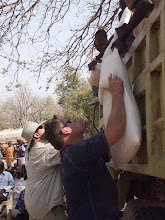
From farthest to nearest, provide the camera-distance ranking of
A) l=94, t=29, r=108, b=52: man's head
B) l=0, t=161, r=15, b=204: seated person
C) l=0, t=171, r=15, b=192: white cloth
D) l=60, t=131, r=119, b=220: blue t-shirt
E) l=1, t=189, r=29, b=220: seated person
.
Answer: l=0, t=171, r=15, b=192: white cloth < l=0, t=161, r=15, b=204: seated person < l=1, t=189, r=29, b=220: seated person < l=94, t=29, r=108, b=52: man's head < l=60, t=131, r=119, b=220: blue t-shirt

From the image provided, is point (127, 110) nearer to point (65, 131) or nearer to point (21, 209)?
point (65, 131)

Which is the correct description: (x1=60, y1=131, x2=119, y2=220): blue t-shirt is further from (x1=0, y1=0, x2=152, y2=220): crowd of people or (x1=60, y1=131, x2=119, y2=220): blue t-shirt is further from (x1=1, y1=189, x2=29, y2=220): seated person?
(x1=1, y1=189, x2=29, y2=220): seated person

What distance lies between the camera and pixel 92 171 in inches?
84.7

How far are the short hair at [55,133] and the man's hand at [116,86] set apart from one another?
1.95 ft

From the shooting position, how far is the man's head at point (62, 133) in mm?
2336

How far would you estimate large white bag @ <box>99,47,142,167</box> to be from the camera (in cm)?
183

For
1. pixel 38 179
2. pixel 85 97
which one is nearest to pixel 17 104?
pixel 85 97

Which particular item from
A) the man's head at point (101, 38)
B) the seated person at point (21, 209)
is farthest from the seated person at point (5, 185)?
the man's head at point (101, 38)

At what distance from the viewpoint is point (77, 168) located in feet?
6.91

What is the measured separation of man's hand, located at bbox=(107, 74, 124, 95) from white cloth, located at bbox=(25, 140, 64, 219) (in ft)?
4.23

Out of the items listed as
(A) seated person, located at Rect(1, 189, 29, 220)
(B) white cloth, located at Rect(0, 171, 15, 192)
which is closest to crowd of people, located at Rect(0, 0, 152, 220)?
(A) seated person, located at Rect(1, 189, 29, 220)

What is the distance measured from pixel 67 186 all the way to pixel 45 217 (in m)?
0.99

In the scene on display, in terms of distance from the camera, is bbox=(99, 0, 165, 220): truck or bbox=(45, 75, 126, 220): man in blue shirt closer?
bbox=(99, 0, 165, 220): truck

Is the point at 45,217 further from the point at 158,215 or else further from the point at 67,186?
the point at 158,215
